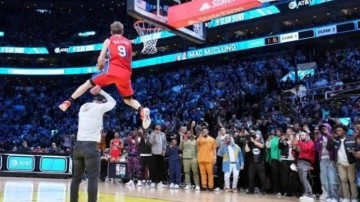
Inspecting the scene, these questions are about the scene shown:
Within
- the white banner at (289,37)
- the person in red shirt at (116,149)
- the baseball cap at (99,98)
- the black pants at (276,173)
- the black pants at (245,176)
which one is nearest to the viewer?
the baseball cap at (99,98)

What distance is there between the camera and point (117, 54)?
22.3ft

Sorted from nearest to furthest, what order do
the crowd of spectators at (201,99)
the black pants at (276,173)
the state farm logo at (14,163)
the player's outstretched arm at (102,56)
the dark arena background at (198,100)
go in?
the player's outstretched arm at (102,56) → the dark arena background at (198,100) → the black pants at (276,173) → the state farm logo at (14,163) → the crowd of spectators at (201,99)

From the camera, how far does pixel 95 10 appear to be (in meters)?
47.7

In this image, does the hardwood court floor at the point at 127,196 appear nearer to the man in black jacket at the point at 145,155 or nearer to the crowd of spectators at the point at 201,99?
the man in black jacket at the point at 145,155

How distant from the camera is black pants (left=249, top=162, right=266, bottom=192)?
12070 mm

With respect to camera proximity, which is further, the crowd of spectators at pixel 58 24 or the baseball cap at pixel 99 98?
the crowd of spectators at pixel 58 24

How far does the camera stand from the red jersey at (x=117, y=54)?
6.71 m

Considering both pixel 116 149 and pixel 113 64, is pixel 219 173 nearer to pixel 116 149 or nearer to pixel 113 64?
pixel 116 149

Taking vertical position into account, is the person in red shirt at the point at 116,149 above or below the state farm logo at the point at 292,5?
below

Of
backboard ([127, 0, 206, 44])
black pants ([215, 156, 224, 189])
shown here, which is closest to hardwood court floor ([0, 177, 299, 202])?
black pants ([215, 156, 224, 189])

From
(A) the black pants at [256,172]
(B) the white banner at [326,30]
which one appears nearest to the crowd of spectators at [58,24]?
(B) the white banner at [326,30]

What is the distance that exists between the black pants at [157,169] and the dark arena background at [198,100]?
5cm

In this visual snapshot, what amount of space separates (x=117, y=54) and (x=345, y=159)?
19.2 feet

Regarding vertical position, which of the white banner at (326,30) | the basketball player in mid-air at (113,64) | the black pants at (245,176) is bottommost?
the black pants at (245,176)
